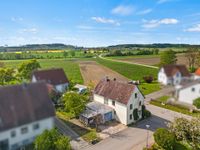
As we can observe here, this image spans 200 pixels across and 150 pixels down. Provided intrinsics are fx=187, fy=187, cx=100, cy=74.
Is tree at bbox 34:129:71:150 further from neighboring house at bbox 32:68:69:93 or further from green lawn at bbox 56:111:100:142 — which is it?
neighboring house at bbox 32:68:69:93

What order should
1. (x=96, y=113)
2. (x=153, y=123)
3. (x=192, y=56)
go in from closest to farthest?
(x=192, y=56)
(x=96, y=113)
(x=153, y=123)

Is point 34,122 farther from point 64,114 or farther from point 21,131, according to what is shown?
point 64,114

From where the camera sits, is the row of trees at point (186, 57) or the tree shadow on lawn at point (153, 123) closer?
the row of trees at point (186, 57)

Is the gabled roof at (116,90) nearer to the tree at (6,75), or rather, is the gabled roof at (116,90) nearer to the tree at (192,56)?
the tree at (192,56)

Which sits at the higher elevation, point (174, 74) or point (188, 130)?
point (174, 74)

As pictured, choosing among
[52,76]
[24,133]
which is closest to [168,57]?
[24,133]

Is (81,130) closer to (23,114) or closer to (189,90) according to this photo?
(23,114)

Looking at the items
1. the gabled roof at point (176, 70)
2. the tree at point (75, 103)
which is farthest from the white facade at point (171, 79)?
the tree at point (75, 103)

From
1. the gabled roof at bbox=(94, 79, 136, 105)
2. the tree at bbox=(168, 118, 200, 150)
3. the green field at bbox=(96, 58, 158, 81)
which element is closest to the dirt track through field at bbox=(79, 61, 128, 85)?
the green field at bbox=(96, 58, 158, 81)

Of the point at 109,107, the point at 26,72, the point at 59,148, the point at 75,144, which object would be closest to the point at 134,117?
the point at 109,107
